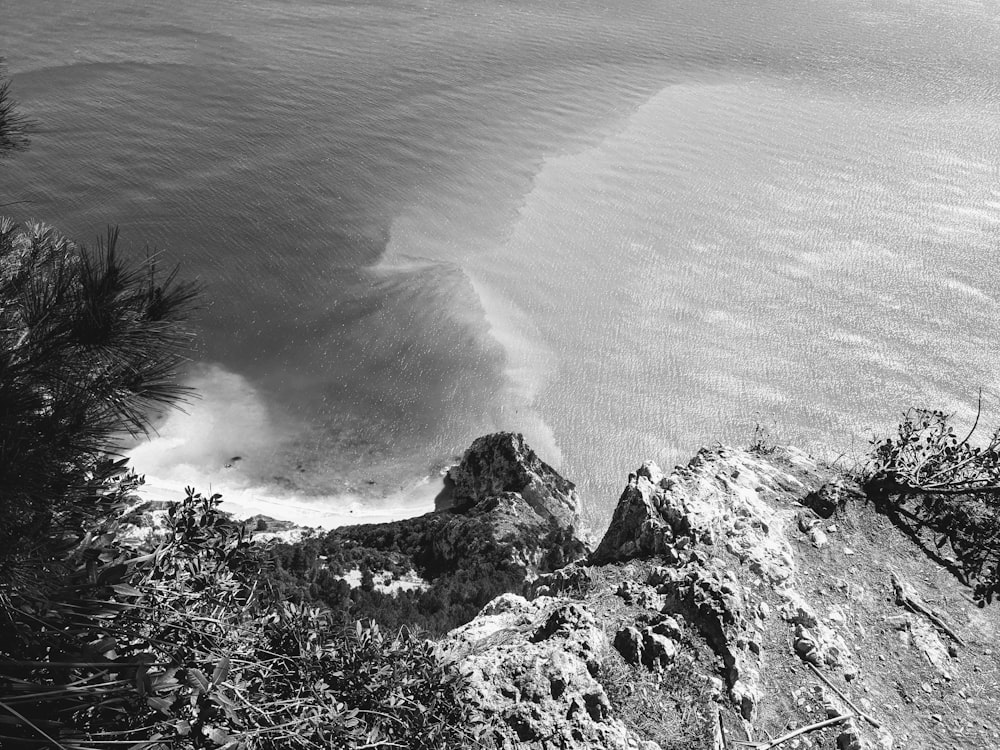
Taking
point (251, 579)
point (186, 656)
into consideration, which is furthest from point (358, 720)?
point (251, 579)

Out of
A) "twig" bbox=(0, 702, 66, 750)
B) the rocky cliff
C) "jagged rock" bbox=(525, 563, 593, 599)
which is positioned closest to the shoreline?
"jagged rock" bbox=(525, 563, 593, 599)

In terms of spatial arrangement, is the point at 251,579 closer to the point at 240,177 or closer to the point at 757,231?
the point at 757,231

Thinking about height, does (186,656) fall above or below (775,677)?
above

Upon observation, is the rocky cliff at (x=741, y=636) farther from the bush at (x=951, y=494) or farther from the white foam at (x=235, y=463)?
the white foam at (x=235, y=463)

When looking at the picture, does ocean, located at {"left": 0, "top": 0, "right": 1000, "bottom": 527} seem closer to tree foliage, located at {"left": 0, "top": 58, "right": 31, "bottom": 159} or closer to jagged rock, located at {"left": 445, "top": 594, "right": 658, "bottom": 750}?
tree foliage, located at {"left": 0, "top": 58, "right": 31, "bottom": 159}

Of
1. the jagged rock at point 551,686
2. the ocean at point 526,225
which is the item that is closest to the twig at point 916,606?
the jagged rock at point 551,686
